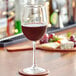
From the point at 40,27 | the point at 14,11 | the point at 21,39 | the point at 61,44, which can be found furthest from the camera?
the point at 14,11

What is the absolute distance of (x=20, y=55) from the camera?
1.53 metres

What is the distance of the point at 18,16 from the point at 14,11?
0.15 feet

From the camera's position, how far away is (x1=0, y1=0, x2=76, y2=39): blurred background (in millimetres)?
1993

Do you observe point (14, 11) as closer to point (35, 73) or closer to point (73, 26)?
point (73, 26)

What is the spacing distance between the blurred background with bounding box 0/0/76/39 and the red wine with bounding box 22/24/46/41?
2.38 feet

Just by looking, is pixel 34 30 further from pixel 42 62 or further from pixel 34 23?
pixel 42 62

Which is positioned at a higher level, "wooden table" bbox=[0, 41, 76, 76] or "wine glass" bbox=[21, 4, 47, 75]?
"wine glass" bbox=[21, 4, 47, 75]

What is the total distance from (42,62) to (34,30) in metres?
0.26

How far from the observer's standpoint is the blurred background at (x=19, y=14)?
1993 millimetres

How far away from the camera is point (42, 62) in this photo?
1.38 metres

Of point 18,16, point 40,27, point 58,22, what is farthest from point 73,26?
point 40,27

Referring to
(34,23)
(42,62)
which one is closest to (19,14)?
(42,62)

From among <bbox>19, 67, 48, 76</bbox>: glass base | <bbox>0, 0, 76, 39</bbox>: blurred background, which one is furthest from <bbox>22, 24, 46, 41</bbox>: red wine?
<bbox>0, 0, 76, 39</bbox>: blurred background

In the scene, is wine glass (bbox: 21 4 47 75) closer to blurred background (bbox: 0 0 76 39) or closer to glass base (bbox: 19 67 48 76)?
glass base (bbox: 19 67 48 76)
